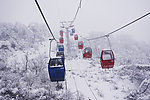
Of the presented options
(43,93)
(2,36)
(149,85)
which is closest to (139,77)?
(149,85)

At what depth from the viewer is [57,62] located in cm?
711

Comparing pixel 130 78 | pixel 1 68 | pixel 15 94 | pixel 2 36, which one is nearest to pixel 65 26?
pixel 2 36

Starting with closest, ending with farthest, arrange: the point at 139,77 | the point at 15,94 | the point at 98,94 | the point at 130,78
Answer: the point at 15,94 → the point at 98,94 → the point at 139,77 → the point at 130,78

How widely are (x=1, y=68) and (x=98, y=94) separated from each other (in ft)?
30.6

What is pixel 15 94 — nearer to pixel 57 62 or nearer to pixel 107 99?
pixel 57 62

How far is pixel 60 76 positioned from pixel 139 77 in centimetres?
717

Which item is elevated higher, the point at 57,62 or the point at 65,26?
the point at 65,26

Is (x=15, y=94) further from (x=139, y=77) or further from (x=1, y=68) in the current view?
(x=139, y=77)

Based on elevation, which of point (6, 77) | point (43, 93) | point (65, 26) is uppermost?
point (65, 26)

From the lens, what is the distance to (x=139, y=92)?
6906 mm

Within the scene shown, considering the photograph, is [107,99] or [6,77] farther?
[6,77]

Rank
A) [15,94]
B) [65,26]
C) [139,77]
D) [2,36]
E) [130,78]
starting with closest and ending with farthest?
[15,94] → [139,77] → [130,78] → [2,36] → [65,26]

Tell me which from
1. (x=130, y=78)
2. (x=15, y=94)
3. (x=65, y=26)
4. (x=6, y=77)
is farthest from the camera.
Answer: (x=65, y=26)

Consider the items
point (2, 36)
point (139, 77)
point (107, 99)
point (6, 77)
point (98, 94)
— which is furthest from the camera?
point (2, 36)
